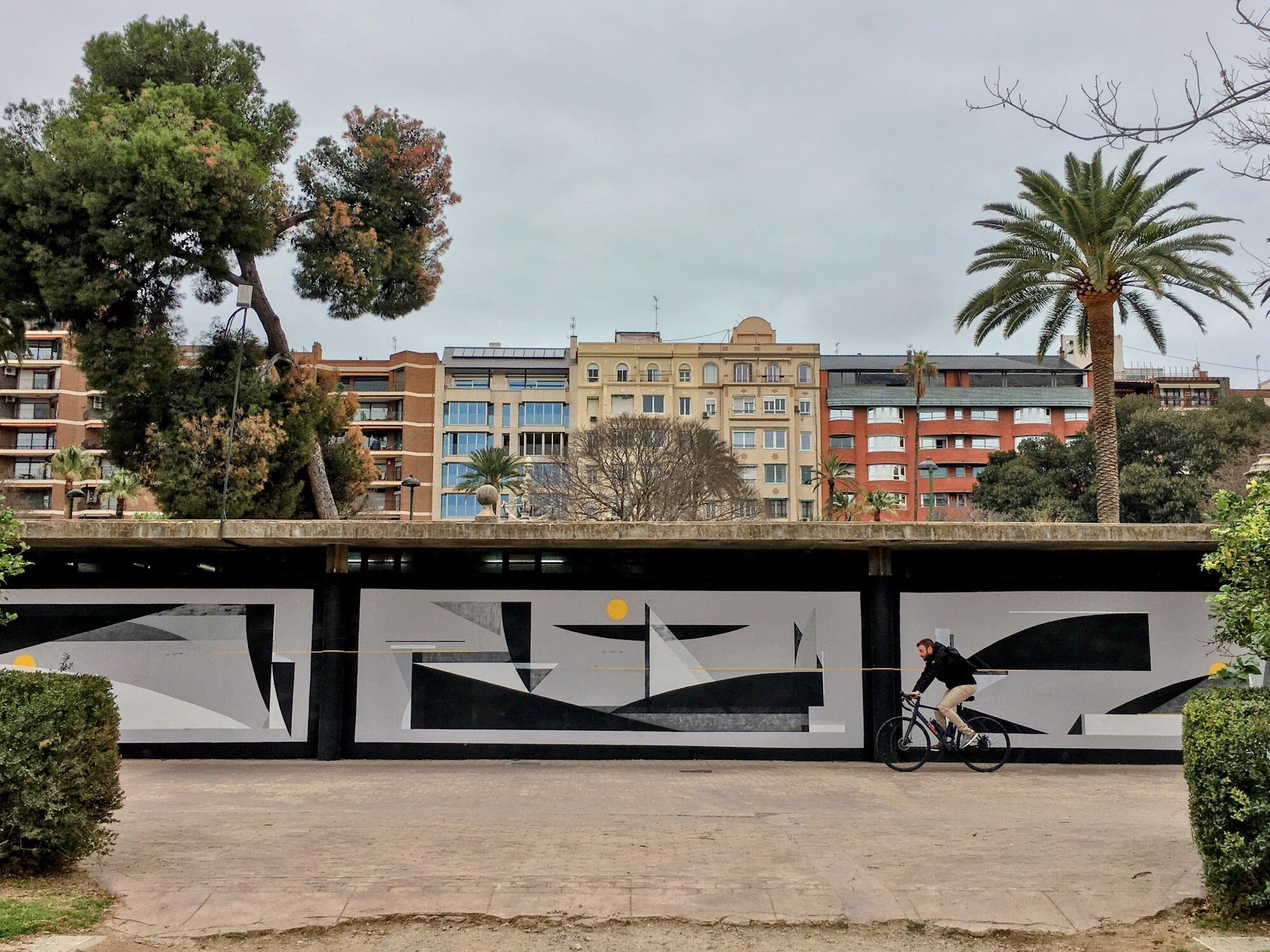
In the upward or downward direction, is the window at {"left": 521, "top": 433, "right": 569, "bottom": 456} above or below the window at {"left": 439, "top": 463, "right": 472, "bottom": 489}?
above

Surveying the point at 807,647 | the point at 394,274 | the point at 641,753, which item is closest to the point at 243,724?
the point at 641,753

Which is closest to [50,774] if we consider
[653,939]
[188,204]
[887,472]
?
[653,939]

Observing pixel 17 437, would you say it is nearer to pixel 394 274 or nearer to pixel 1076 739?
pixel 394 274

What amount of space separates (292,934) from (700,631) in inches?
307

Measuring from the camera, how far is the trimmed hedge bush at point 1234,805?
5906 millimetres

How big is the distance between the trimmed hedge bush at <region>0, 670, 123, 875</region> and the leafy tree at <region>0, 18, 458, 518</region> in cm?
1906

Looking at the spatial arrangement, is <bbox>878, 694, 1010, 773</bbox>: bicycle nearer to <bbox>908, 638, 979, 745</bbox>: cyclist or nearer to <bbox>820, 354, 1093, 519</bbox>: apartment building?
<bbox>908, 638, 979, 745</bbox>: cyclist

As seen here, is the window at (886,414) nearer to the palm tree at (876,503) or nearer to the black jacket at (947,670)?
the palm tree at (876,503)

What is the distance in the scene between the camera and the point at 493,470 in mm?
70312


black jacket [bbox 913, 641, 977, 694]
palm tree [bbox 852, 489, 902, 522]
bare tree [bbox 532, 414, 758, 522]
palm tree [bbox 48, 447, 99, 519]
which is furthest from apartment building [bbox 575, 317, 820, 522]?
black jacket [bbox 913, 641, 977, 694]

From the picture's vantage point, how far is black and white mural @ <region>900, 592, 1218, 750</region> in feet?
42.5

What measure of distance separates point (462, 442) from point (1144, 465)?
160 ft

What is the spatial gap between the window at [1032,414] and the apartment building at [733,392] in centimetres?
1579

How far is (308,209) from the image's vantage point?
2880 cm
